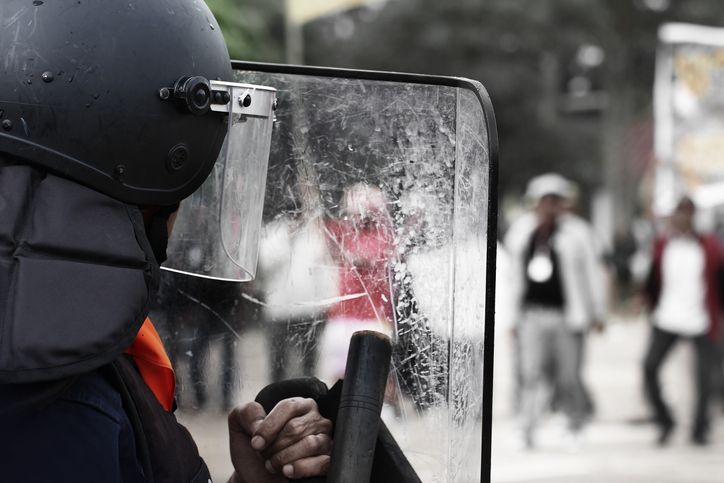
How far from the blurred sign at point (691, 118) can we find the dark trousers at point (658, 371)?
4479mm

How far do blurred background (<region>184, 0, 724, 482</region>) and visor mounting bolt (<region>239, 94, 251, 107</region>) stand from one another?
2.93 meters

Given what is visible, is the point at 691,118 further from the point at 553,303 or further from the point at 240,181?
the point at 240,181

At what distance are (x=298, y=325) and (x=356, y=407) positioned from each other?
0.92ft

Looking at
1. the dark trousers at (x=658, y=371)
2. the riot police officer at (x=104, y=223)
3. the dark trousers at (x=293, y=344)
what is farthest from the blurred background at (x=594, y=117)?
the riot police officer at (x=104, y=223)

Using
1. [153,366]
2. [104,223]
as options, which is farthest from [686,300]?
[104,223]

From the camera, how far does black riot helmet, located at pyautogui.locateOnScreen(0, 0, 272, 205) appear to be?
1677 millimetres

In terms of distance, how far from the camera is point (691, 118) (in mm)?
14227

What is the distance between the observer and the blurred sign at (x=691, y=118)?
13852 millimetres

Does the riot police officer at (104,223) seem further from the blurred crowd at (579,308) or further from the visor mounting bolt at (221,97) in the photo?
the blurred crowd at (579,308)

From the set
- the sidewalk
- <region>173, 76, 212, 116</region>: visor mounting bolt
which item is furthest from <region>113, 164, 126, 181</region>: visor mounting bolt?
the sidewalk

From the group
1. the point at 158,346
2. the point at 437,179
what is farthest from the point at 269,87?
the point at 158,346

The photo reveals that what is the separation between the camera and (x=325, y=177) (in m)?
2.03

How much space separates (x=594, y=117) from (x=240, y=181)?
37.5m

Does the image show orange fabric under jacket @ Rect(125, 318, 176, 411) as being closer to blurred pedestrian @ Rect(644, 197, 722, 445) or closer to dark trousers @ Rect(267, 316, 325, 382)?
dark trousers @ Rect(267, 316, 325, 382)
